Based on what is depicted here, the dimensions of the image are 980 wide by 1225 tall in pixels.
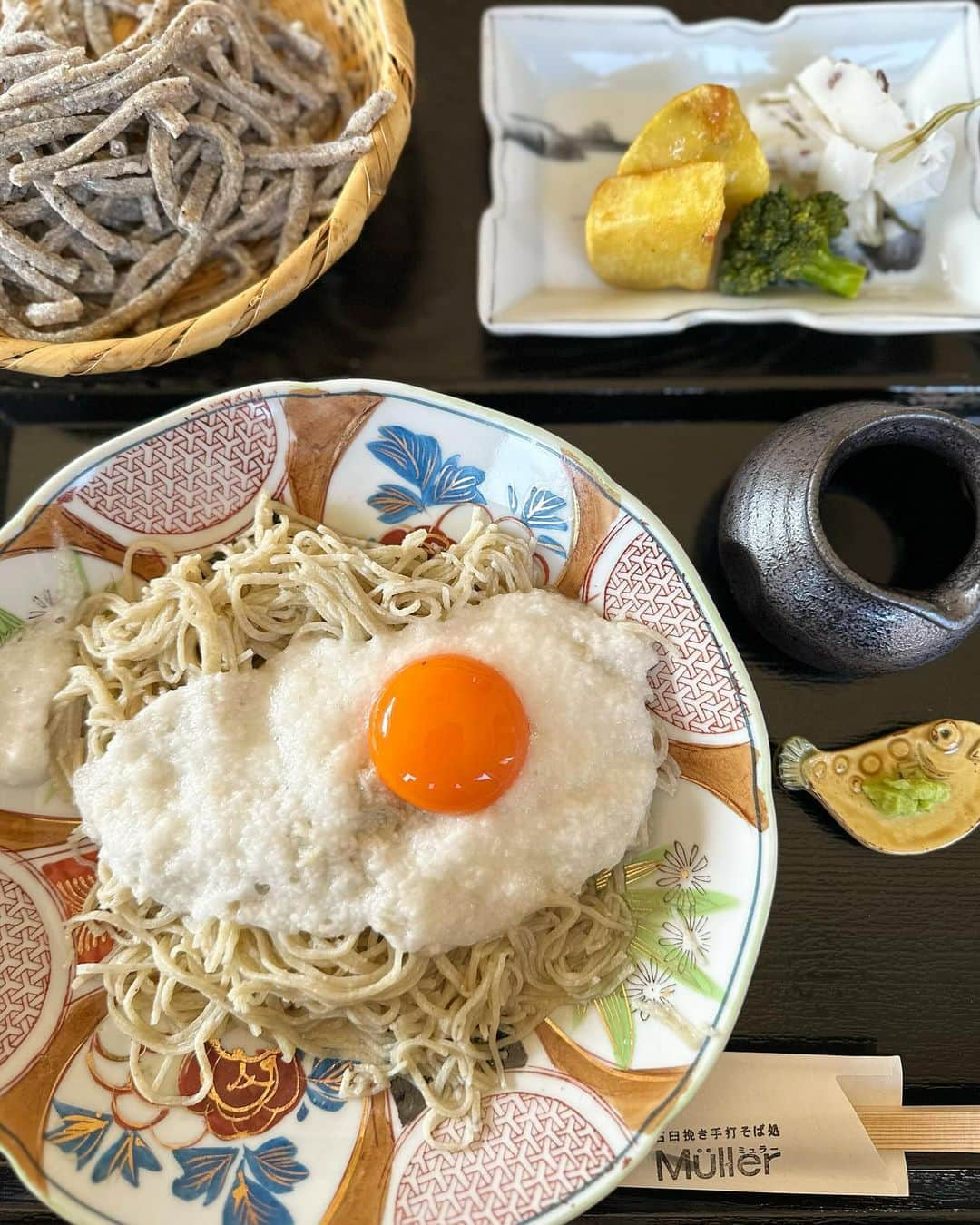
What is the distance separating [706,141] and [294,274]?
3.52 ft

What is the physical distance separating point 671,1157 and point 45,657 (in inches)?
64.7

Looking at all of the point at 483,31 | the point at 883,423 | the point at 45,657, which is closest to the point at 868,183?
the point at 883,423

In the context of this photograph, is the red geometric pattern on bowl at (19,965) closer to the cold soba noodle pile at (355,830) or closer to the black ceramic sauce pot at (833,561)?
the cold soba noodle pile at (355,830)

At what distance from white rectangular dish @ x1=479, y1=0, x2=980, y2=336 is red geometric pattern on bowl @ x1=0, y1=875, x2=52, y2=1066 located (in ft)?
5.52

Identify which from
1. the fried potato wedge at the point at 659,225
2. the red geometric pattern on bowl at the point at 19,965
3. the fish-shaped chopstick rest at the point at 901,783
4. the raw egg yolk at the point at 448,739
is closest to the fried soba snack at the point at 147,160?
the fried potato wedge at the point at 659,225

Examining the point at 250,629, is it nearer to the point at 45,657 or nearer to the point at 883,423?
the point at 45,657

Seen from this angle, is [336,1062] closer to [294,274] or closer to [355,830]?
[355,830]

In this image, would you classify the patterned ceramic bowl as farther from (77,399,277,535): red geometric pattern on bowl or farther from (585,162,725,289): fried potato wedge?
(585,162,725,289): fried potato wedge

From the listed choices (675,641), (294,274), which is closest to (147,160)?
(294,274)

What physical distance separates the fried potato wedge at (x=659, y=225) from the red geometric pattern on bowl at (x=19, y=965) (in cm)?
198

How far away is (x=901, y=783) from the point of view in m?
1.94

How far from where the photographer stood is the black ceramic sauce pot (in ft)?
5.45

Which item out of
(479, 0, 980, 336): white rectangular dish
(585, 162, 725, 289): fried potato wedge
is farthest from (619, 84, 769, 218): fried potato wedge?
(479, 0, 980, 336): white rectangular dish

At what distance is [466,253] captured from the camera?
2.36 meters
